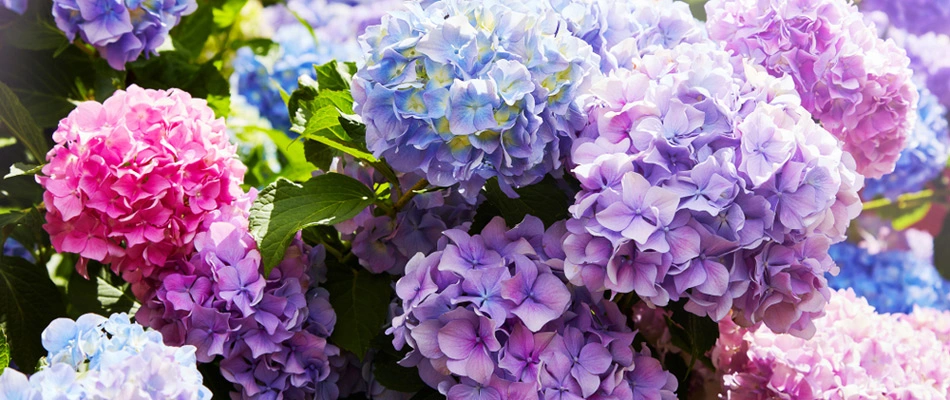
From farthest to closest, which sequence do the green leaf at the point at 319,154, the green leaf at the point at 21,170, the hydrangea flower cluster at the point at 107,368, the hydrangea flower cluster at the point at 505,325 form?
the green leaf at the point at 319,154, the green leaf at the point at 21,170, the hydrangea flower cluster at the point at 505,325, the hydrangea flower cluster at the point at 107,368

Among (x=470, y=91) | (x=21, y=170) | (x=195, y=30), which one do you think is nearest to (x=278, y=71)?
(x=195, y=30)

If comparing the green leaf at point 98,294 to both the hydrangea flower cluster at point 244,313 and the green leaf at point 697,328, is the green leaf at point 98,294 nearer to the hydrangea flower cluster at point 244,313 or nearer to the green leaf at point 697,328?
the hydrangea flower cluster at point 244,313

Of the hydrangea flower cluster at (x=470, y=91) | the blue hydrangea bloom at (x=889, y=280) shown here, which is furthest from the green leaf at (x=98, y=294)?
the blue hydrangea bloom at (x=889, y=280)

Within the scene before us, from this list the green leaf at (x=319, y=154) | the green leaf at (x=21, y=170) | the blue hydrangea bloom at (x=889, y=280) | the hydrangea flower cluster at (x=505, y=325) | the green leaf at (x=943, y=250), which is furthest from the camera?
the green leaf at (x=943, y=250)

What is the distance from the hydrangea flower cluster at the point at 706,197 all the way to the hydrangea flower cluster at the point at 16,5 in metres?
0.59

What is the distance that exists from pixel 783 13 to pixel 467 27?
1.01 feet

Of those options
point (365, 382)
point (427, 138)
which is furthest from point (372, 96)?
point (365, 382)

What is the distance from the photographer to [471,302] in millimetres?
629

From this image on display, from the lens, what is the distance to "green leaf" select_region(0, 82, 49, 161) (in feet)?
2.59

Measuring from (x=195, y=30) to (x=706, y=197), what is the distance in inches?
27.1

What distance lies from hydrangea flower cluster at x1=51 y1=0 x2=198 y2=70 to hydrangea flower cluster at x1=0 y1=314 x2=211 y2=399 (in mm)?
337

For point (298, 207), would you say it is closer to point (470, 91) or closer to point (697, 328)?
point (470, 91)

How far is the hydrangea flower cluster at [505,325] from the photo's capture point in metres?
0.62

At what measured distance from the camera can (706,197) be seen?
58 cm
